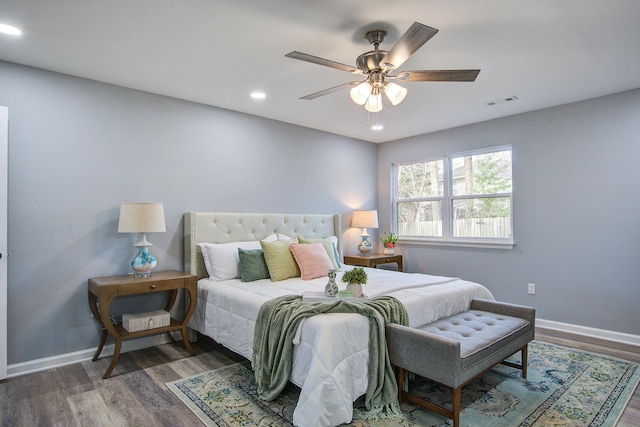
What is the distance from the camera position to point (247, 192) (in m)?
4.33

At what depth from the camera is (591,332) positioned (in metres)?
3.85

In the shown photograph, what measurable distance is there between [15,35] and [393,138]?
4532 mm

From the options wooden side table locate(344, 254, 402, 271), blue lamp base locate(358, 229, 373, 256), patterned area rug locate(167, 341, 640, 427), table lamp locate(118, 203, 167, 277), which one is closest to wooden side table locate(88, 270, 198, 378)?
table lamp locate(118, 203, 167, 277)

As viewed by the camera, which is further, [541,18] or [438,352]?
[541,18]

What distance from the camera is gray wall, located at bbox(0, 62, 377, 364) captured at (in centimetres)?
295

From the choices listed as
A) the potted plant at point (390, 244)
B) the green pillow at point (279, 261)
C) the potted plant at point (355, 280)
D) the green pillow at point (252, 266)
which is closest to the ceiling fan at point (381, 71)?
the potted plant at point (355, 280)

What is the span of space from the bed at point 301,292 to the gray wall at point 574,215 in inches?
50.5

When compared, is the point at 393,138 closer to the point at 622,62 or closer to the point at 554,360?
the point at 622,62

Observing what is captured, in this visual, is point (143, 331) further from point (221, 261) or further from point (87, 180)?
point (87, 180)

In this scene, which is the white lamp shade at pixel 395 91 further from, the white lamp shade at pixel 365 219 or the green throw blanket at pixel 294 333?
the white lamp shade at pixel 365 219

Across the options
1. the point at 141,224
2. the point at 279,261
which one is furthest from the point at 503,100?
the point at 141,224

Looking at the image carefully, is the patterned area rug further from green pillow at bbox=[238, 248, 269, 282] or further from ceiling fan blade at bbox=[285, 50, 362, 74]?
ceiling fan blade at bbox=[285, 50, 362, 74]

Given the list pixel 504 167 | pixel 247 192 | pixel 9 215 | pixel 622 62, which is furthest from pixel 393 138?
pixel 9 215

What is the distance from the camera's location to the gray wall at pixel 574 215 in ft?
12.0
